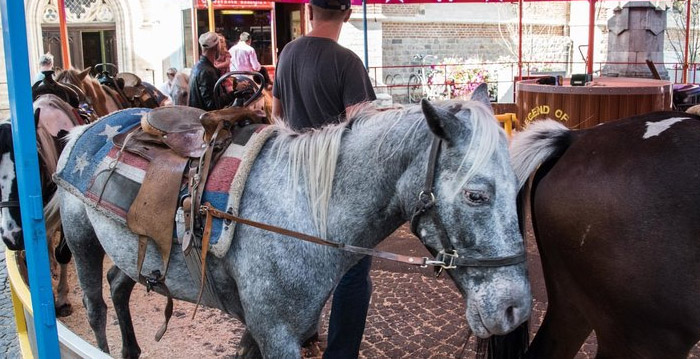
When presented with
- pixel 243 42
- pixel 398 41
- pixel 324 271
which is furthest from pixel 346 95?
pixel 398 41

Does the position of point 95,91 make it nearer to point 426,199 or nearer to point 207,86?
point 207,86

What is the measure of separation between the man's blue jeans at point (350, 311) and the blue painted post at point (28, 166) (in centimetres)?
128

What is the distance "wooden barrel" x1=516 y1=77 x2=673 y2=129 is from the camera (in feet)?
17.5

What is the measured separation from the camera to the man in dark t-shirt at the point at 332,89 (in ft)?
8.95

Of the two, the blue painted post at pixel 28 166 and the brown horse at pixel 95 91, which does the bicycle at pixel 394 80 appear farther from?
the blue painted post at pixel 28 166

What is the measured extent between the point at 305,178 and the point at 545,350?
1274 mm

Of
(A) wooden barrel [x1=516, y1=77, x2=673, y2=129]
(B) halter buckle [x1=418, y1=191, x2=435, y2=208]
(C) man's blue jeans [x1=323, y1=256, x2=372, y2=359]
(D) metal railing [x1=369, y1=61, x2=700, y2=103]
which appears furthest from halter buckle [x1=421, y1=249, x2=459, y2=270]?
(D) metal railing [x1=369, y1=61, x2=700, y2=103]

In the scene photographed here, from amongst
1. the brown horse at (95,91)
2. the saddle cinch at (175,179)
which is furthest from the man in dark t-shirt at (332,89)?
the brown horse at (95,91)

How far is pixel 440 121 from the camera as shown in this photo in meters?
1.75

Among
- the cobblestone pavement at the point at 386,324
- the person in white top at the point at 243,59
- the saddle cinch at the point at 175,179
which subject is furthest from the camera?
the person in white top at the point at 243,59

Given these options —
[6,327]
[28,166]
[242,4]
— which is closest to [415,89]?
[242,4]

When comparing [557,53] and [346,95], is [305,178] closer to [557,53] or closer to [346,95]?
[346,95]

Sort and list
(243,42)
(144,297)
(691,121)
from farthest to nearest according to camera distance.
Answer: (243,42), (144,297), (691,121)

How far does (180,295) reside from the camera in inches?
94.4
